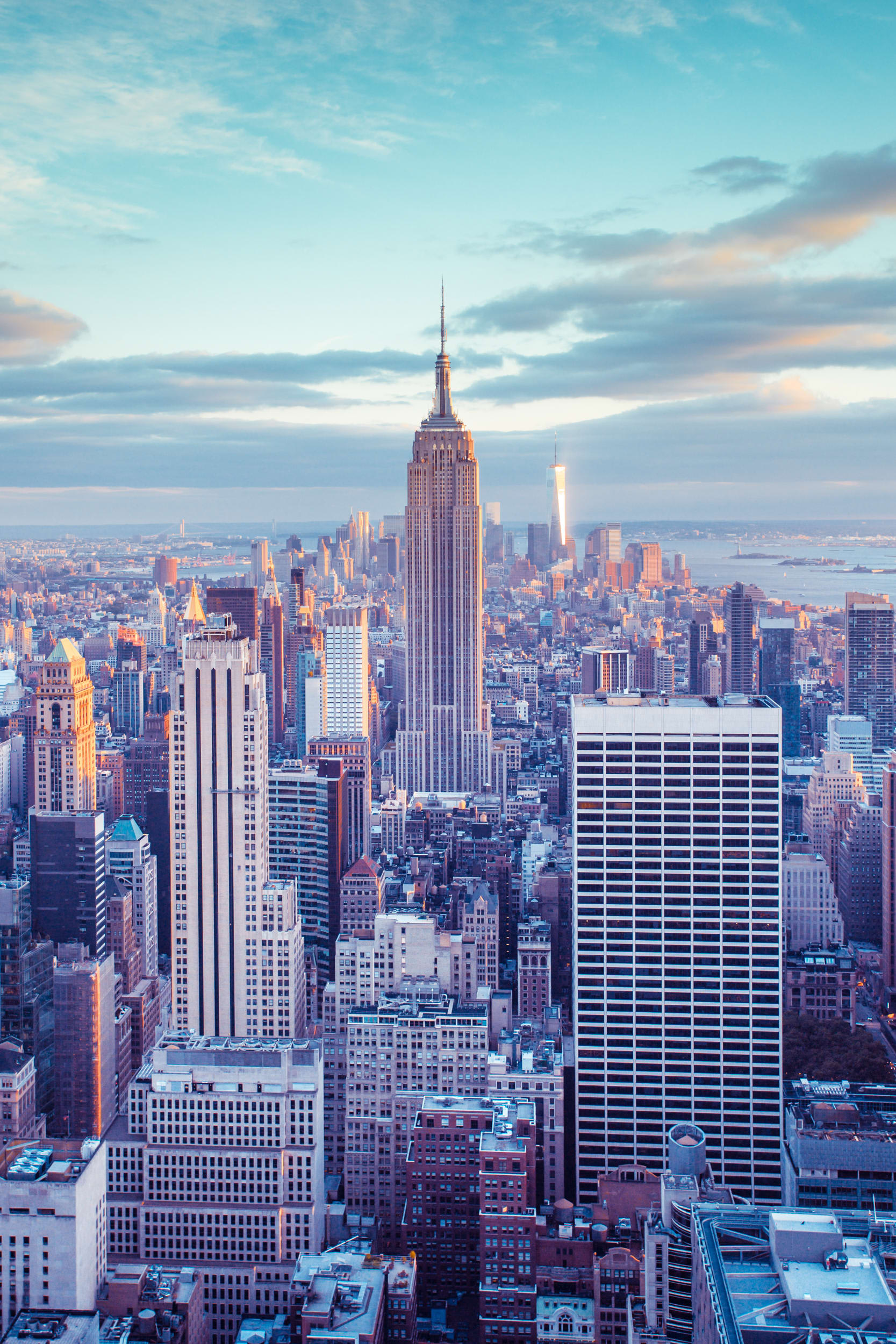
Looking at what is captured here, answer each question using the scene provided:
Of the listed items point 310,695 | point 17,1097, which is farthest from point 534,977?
point 310,695

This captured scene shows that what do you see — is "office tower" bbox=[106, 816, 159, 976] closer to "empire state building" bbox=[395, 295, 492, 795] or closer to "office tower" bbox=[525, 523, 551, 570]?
"office tower" bbox=[525, 523, 551, 570]

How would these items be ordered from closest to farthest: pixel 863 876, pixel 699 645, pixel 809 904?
pixel 809 904
pixel 863 876
pixel 699 645

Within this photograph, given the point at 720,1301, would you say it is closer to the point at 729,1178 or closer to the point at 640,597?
the point at 729,1178

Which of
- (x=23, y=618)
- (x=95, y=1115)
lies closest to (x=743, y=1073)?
(x=95, y=1115)

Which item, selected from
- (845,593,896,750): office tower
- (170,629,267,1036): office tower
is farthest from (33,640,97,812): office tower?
(845,593,896,750): office tower

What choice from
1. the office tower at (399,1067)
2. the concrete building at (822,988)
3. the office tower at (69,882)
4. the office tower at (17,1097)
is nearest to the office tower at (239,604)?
the office tower at (69,882)

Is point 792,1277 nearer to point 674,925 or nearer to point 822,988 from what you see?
point 674,925
